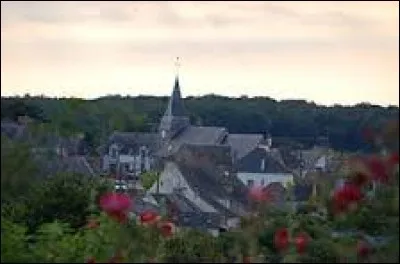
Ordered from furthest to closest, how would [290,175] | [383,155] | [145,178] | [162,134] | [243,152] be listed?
1. [162,134]
2. [243,152]
3. [290,175]
4. [145,178]
5. [383,155]

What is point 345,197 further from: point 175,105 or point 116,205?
point 175,105

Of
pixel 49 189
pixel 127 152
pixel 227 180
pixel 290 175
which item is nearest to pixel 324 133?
pixel 127 152

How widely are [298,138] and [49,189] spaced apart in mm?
100382

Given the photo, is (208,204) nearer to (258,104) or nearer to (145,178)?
(145,178)

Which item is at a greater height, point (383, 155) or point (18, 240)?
point (383, 155)

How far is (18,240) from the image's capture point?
10.4 m

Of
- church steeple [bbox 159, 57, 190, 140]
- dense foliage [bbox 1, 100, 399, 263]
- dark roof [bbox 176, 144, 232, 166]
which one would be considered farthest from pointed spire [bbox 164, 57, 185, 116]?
dense foliage [bbox 1, 100, 399, 263]

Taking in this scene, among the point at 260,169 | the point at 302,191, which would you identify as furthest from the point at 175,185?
the point at 260,169

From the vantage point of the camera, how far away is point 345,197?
7625 mm

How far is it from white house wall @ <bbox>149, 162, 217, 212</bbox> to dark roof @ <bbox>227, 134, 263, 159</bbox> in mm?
32229

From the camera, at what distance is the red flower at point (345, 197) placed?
25.0 feet

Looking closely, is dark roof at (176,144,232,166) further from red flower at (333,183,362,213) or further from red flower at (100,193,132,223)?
red flower at (333,183,362,213)

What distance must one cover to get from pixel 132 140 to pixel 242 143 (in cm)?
1417

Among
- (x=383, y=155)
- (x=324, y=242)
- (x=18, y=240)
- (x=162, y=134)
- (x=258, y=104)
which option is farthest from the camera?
(x=258, y=104)
